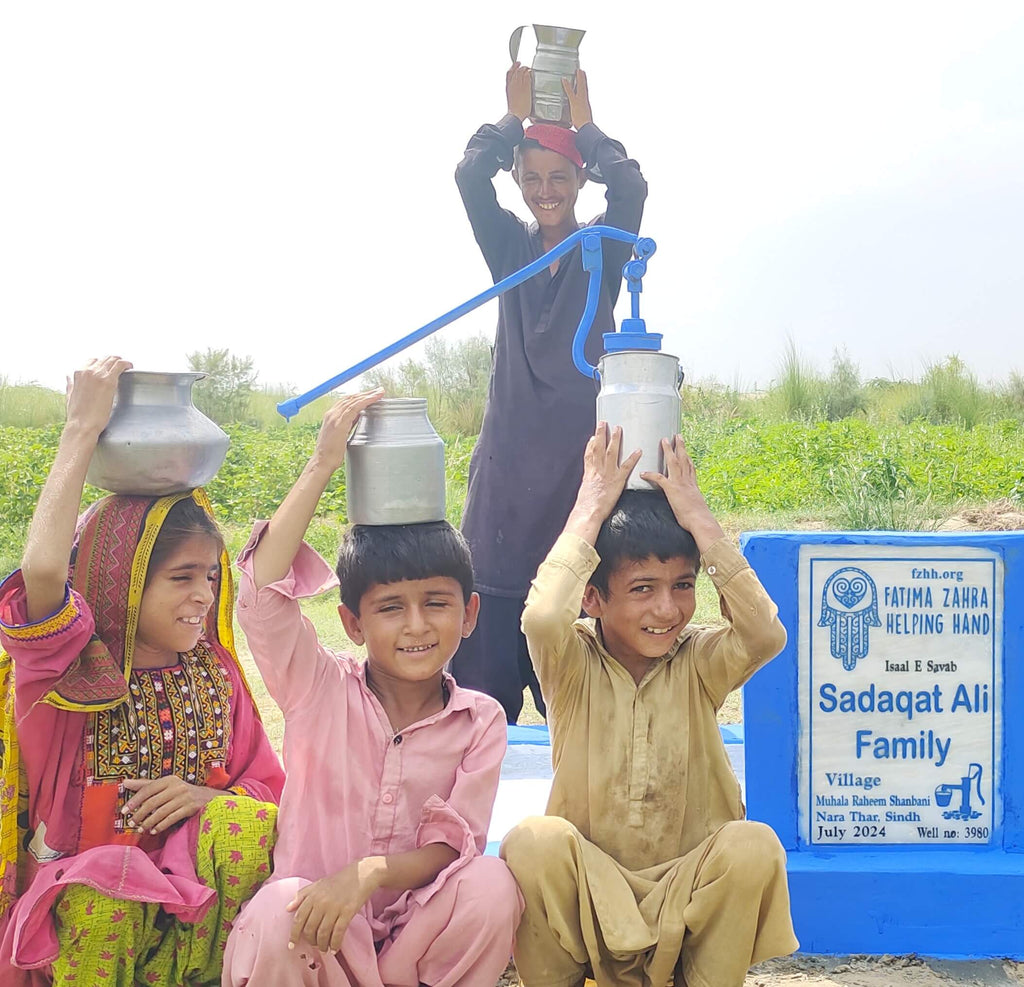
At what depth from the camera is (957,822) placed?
254cm

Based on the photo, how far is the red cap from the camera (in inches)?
130

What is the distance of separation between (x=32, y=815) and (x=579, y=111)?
249 cm

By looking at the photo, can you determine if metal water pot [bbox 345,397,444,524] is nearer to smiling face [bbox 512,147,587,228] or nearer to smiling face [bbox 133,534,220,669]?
smiling face [bbox 133,534,220,669]

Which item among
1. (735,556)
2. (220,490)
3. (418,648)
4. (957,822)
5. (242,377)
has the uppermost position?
(242,377)

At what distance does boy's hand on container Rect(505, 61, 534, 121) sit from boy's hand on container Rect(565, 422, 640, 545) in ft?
5.14

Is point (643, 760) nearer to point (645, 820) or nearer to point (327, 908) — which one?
point (645, 820)

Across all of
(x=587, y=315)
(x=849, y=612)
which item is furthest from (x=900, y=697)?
(x=587, y=315)

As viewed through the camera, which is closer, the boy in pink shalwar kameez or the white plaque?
the boy in pink shalwar kameez

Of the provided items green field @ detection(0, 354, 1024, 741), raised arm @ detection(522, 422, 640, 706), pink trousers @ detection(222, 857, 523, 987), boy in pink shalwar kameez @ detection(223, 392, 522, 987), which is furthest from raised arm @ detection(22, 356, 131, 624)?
green field @ detection(0, 354, 1024, 741)

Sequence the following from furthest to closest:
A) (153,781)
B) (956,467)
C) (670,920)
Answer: (956,467)
(153,781)
(670,920)

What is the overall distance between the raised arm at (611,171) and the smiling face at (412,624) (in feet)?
5.13

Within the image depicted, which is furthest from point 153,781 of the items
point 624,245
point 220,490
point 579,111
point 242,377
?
point 242,377

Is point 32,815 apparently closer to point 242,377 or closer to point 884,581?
point 884,581

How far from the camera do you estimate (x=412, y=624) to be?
2.09 meters
